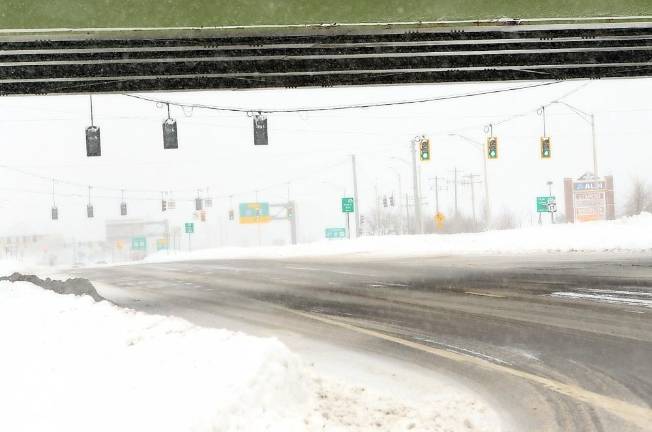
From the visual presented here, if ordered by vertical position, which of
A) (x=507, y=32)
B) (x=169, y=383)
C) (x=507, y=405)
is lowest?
(x=507, y=405)

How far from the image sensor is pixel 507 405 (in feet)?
20.8

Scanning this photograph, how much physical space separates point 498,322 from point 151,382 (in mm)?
6315

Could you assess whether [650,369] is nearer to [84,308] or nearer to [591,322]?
[591,322]

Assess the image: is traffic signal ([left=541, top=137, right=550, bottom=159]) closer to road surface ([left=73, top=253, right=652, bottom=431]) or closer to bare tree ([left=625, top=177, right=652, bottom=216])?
road surface ([left=73, top=253, right=652, bottom=431])

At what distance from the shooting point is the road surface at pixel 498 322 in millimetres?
6520

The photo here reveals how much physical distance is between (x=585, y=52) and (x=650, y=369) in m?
10.8

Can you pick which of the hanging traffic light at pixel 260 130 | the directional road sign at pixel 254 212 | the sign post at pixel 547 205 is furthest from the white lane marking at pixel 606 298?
the directional road sign at pixel 254 212

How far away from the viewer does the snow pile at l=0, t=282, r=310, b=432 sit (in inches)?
211

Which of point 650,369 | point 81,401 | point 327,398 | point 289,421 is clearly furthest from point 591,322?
point 81,401

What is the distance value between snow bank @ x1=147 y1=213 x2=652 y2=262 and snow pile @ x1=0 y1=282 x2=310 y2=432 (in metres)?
24.9

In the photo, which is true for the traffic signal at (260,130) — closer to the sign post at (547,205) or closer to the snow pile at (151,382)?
the snow pile at (151,382)

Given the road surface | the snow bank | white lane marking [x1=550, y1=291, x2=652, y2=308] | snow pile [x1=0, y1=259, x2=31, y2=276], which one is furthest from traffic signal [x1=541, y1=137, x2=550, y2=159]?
snow pile [x1=0, y1=259, x2=31, y2=276]

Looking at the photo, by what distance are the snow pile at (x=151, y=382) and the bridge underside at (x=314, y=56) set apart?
22.4 ft

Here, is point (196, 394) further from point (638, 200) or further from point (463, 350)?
point (638, 200)
